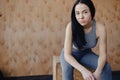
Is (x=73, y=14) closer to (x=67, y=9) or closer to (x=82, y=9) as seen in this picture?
(x=82, y=9)

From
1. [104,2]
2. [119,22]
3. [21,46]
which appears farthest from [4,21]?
[119,22]

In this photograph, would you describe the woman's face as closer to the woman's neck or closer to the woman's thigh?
the woman's neck

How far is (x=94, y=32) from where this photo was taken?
159 cm

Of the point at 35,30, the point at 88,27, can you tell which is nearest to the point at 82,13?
the point at 88,27

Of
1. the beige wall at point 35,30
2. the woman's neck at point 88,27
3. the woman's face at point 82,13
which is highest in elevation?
the woman's face at point 82,13

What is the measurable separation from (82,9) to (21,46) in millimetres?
1294

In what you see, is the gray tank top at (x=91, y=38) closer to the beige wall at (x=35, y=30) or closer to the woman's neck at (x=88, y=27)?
the woman's neck at (x=88, y=27)

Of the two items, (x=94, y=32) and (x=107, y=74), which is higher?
(x=94, y=32)

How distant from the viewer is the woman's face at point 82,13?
59.2 inches

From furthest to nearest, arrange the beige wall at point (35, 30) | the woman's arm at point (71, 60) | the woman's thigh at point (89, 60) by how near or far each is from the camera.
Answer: the beige wall at point (35, 30), the woman's thigh at point (89, 60), the woman's arm at point (71, 60)

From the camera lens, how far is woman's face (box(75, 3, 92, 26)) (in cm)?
150

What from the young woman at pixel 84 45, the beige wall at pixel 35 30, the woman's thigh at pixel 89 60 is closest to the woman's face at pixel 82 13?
the young woman at pixel 84 45

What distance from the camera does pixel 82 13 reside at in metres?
1.51

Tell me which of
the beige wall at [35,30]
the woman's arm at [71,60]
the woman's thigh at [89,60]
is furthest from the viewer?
the beige wall at [35,30]
